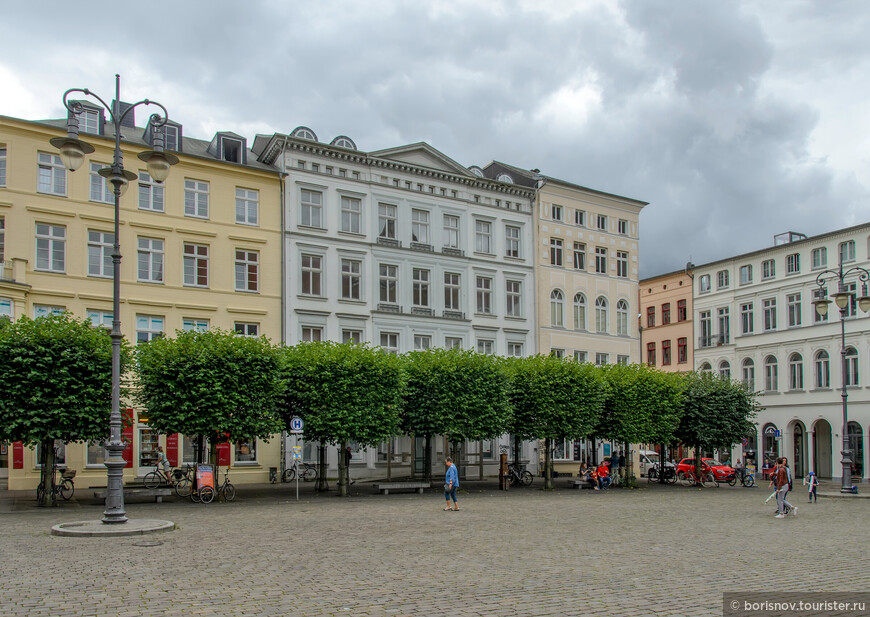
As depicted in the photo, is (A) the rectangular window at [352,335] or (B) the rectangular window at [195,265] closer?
(B) the rectangular window at [195,265]

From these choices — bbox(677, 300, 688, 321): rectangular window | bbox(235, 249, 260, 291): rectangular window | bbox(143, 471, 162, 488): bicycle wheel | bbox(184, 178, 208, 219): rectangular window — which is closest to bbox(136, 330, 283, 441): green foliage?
bbox(143, 471, 162, 488): bicycle wheel

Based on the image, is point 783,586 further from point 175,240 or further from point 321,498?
point 175,240

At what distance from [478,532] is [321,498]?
13691 mm

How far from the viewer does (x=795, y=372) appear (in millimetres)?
60219

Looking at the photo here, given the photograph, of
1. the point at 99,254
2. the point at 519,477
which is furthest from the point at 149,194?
the point at 519,477

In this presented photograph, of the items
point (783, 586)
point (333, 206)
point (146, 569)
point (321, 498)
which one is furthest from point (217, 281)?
point (783, 586)

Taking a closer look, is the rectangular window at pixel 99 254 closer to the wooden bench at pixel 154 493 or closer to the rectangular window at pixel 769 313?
the wooden bench at pixel 154 493

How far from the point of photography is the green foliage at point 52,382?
27297 mm

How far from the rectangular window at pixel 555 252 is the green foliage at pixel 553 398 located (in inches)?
559

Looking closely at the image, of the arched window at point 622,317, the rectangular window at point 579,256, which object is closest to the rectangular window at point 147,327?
the rectangular window at point 579,256

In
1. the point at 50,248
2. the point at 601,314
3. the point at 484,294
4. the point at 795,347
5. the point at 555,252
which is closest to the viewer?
the point at 50,248

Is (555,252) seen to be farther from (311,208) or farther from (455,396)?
(455,396)

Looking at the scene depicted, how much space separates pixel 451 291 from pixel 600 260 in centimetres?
1253

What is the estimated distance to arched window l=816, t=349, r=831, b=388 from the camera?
188 feet
